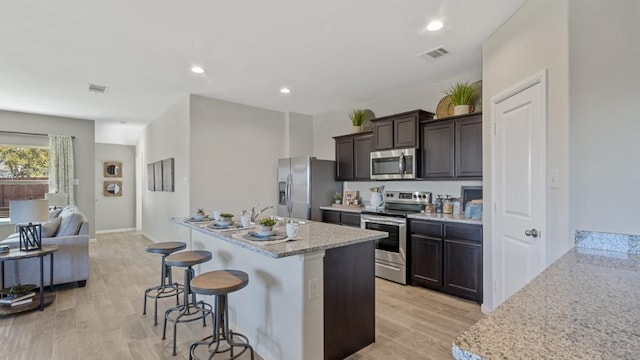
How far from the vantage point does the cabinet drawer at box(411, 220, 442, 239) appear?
11.9ft

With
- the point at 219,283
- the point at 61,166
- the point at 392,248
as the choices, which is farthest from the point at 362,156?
the point at 61,166

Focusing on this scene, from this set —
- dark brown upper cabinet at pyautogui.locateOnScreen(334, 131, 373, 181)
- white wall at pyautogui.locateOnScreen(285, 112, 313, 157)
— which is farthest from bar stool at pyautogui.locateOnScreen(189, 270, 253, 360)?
white wall at pyautogui.locateOnScreen(285, 112, 313, 157)

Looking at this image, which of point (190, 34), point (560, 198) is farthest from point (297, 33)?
point (560, 198)

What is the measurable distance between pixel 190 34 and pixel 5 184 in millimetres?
6006

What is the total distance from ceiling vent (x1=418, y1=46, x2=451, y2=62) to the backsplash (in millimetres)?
1555

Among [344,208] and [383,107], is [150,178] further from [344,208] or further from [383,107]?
[383,107]

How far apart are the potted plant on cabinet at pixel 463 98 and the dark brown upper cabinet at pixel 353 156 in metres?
1.39

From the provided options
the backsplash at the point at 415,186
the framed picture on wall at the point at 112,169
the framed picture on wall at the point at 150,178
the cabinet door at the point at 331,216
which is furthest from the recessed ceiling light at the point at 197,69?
the framed picture on wall at the point at 112,169

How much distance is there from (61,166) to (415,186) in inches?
269

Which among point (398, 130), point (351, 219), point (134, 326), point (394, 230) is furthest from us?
point (351, 219)

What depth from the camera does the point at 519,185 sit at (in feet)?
8.42

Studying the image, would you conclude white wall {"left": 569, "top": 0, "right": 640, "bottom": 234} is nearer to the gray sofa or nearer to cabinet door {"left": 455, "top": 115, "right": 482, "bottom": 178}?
cabinet door {"left": 455, "top": 115, "right": 482, "bottom": 178}

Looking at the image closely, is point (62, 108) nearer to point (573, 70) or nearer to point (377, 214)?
point (377, 214)

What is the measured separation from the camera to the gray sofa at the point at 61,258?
141 inches
